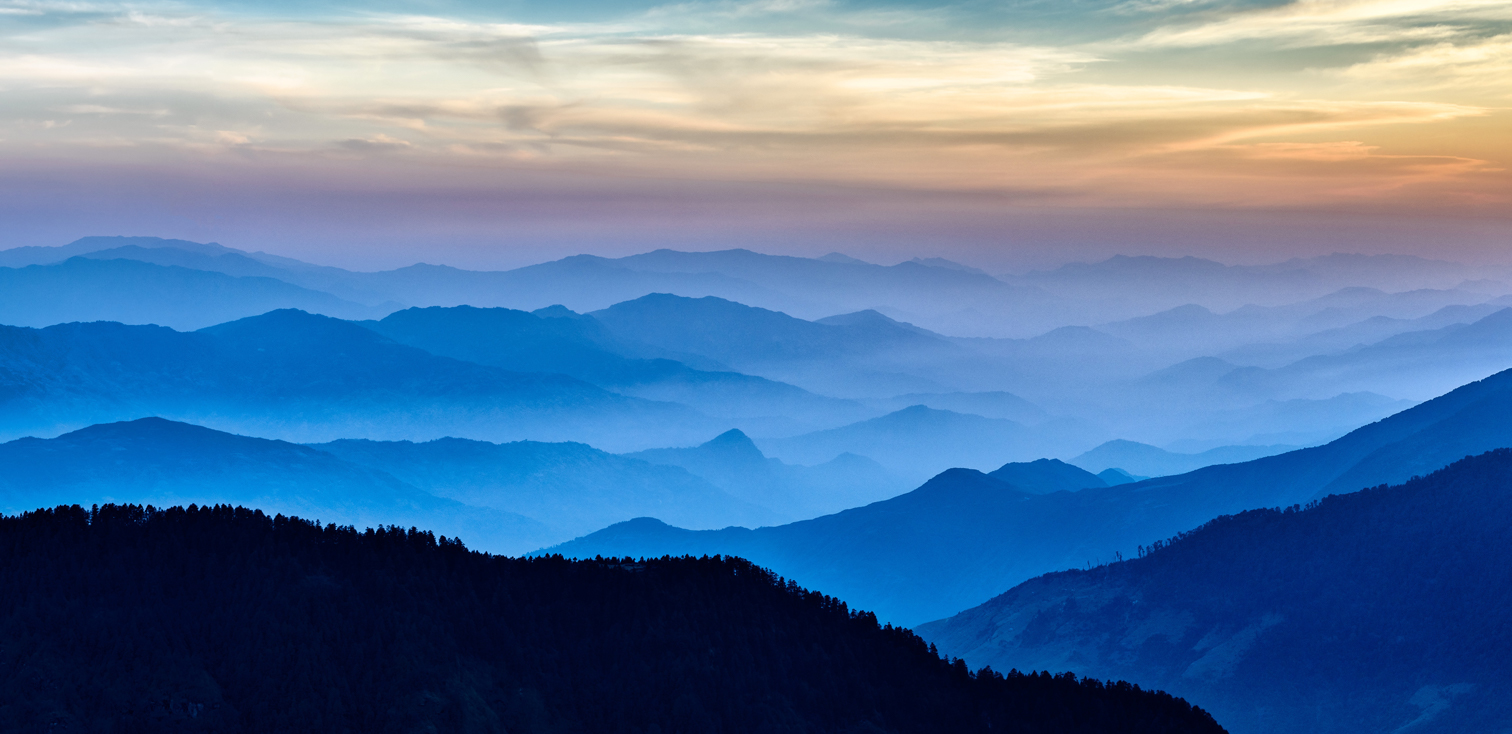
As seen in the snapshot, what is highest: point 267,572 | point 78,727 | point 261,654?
point 267,572

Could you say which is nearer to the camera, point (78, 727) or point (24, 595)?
point (78, 727)

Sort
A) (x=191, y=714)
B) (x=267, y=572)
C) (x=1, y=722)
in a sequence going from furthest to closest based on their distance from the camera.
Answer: (x=267, y=572)
(x=191, y=714)
(x=1, y=722)

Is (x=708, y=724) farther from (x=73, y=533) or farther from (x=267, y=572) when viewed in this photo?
(x=73, y=533)

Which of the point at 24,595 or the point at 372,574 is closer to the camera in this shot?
the point at 24,595

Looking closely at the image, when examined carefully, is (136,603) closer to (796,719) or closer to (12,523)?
(12,523)

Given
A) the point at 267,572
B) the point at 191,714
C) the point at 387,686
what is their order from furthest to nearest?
the point at 267,572, the point at 387,686, the point at 191,714

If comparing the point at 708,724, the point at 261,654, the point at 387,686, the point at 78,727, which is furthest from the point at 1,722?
the point at 708,724

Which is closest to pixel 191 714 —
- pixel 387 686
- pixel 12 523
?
pixel 387 686

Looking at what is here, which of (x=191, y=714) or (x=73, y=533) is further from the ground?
(x=73, y=533)

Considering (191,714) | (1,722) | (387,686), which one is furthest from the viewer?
(387,686)
